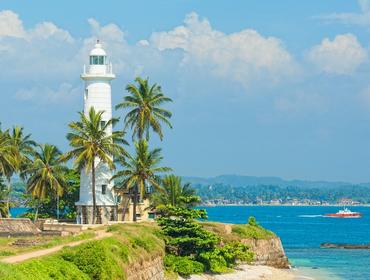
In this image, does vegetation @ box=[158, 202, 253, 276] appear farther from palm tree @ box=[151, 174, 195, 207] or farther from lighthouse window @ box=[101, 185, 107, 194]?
lighthouse window @ box=[101, 185, 107, 194]

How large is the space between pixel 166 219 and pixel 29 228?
Answer: 432 inches

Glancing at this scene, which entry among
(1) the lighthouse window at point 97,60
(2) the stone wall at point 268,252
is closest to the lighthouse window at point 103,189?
(1) the lighthouse window at point 97,60

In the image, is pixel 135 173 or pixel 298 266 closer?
pixel 135 173

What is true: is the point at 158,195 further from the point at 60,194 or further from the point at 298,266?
the point at 298,266

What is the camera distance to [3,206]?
80438mm

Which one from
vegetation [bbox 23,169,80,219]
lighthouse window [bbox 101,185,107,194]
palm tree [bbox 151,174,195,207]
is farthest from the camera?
vegetation [bbox 23,169,80,219]

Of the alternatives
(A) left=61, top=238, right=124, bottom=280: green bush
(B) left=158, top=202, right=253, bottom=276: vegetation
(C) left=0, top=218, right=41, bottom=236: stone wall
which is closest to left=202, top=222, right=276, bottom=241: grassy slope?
(B) left=158, top=202, right=253, bottom=276: vegetation

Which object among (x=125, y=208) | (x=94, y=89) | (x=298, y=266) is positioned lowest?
(x=298, y=266)

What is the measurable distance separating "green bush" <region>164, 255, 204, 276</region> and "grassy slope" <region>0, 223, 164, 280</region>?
367cm

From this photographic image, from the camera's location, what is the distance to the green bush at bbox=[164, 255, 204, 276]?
57.1 m

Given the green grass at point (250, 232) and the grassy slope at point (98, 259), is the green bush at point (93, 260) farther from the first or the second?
the green grass at point (250, 232)

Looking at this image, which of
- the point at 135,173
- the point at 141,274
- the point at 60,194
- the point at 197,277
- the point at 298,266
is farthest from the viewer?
the point at 298,266

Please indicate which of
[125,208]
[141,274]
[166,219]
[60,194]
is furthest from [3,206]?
[141,274]

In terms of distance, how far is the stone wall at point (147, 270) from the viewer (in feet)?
153
